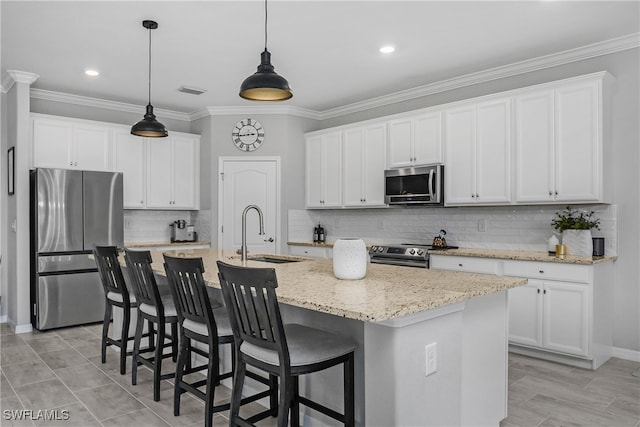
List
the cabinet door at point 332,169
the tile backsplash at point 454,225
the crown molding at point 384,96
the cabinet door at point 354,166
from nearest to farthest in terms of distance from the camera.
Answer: the crown molding at point 384,96, the tile backsplash at point 454,225, the cabinet door at point 354,166, the cabinet door at point 332,169

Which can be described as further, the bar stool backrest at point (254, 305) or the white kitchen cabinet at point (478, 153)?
the white kitchen cabinet at point (478, 153)

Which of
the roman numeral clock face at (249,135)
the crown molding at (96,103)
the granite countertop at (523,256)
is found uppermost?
the crown molding at (96,103)

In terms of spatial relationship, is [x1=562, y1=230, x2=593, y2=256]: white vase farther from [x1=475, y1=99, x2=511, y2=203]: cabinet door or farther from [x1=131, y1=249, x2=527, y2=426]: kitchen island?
[x1=131, y1=249, x2=527, y2=426]: kitchen island


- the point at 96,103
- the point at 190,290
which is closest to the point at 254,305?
the point at 190,290

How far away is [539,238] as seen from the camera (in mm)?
4293

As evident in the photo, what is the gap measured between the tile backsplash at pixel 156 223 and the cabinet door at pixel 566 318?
4240 mm

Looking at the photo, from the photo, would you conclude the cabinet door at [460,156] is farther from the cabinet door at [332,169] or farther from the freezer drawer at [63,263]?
the freezer drawer at [63,263]

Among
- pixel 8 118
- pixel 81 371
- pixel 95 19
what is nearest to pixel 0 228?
pixel 8 118

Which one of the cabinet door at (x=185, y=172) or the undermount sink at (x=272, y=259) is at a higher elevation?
the cabinet door at (x=185, y=172)

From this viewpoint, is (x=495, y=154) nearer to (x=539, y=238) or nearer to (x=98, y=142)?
(x=539, y=238)

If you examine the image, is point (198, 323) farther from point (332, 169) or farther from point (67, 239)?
point (332, 169)

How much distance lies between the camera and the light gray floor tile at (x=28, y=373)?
3.32 meters

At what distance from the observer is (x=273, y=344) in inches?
74.7

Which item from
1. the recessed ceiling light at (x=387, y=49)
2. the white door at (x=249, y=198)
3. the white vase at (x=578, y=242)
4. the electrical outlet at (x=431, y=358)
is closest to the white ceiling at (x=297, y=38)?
the recessed ceiling light at (x=387, y=49)
